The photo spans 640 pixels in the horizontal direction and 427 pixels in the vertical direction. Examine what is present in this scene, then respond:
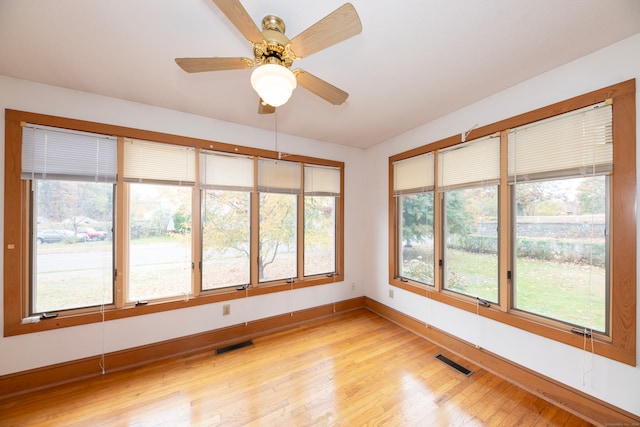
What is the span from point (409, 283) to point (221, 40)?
3.31m

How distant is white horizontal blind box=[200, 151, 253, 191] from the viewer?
A: 283 centimetres

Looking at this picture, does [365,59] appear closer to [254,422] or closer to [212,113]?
[212,113]

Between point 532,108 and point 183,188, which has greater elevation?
point 532,108

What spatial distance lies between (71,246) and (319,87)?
9.00ft

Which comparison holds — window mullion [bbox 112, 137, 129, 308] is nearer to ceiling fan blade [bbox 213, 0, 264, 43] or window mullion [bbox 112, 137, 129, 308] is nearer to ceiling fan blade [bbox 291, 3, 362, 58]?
ceiling fan blade [bbox 213, 0, 264, 43]

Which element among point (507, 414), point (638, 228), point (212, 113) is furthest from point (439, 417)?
point (212, 113)

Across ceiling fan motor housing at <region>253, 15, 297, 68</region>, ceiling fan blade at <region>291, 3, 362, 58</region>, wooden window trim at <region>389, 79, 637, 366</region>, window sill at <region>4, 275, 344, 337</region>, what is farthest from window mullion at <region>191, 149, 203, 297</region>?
wooden window trim at <region>389, 79, 637, 366</region>

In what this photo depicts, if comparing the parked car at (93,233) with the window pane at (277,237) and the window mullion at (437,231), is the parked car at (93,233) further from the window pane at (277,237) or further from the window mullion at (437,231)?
the window mullion at (437,231)

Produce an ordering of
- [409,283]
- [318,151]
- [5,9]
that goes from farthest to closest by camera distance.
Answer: [318,151], [409,283], [5,9]

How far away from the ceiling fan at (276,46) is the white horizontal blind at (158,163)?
5.02 feet

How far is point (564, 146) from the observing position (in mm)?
1902

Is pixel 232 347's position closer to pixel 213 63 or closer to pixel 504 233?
pixel 213 63

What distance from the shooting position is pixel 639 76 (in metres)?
1.58

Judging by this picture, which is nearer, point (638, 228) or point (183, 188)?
point (638, 228)
